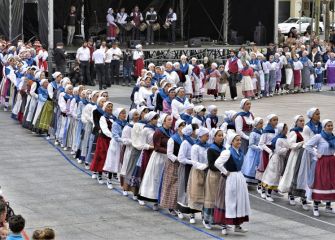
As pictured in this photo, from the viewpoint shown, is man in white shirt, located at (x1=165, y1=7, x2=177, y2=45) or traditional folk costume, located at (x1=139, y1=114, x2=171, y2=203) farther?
man in white shirt, located at (x1=165, y1=7, x2=177, y2=45)

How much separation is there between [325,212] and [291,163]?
991 millimetres

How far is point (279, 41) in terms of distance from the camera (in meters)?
41.9

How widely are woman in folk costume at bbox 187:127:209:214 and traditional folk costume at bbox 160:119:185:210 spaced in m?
0.50

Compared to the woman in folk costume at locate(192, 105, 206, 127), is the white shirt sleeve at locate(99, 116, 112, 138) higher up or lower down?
lower down

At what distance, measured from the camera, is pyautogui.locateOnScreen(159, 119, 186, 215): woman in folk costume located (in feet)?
51.9

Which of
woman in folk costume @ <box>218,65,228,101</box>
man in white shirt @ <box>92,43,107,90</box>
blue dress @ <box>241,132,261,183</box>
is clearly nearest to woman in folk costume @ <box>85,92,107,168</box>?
blue dress @ <box>241,132,261,183</box>

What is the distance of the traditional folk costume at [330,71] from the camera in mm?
34062

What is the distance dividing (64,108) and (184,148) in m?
6.73

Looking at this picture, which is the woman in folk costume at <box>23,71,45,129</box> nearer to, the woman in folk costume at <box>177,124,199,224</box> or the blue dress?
the blue dress

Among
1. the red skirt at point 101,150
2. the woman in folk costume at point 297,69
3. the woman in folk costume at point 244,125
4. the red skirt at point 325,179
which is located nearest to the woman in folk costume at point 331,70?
the woman in folk costume at point 297,69

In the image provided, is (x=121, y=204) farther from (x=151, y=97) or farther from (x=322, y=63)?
(x=322, y=63)

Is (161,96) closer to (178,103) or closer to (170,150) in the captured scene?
(178,103)

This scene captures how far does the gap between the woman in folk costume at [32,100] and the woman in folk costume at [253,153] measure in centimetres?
745

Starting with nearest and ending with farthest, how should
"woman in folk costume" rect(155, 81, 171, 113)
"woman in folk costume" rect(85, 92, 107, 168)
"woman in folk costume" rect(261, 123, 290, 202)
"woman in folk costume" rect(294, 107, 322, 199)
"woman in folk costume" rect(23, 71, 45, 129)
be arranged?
"woman in folk costume" rect(294, 107, 322, 199)
"woman in folk costume" rect(261, 123, 290, 202)
"woman in folk costume" rect(85, 92, 107, 168)
"woman in folk costume" rect(155, 81, 171, 113)
"woman in folk costume" rect(23, 71, 45, 129)
